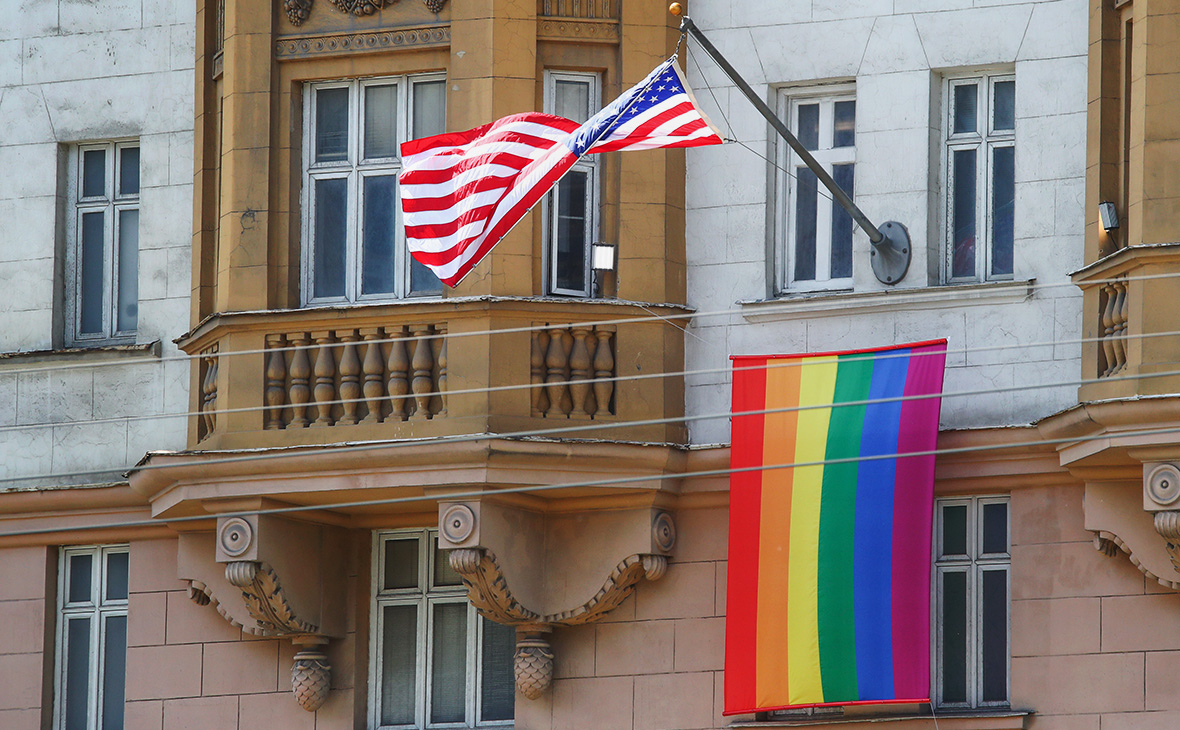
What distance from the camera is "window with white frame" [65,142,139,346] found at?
20891 mm

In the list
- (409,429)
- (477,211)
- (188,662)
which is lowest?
(188,662)

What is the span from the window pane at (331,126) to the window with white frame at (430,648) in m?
3.25

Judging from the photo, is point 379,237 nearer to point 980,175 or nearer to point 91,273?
point 91,273

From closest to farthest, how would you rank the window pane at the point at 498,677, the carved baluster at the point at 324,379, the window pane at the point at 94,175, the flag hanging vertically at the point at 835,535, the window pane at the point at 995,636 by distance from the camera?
the flag hanging vertically at the point at 835,535, the window pane at the point at 995,636, the carved baluster at the point at 324,379, the window pane at the point at 498,677, the window pane at the point at 94,175

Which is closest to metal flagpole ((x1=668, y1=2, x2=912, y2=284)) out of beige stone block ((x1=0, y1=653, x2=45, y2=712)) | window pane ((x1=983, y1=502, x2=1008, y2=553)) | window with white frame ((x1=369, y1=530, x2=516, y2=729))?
window pane ((x1=983, y1=502, x2=1008, y2=553))

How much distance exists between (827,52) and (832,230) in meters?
A: 1.44

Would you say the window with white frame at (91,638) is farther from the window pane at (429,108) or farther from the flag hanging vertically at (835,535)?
the flag hanging vertically at (835,535)

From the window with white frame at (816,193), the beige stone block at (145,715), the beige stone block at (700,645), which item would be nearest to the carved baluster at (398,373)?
the beige stone block at (700,645)

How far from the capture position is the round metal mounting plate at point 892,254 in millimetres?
18422

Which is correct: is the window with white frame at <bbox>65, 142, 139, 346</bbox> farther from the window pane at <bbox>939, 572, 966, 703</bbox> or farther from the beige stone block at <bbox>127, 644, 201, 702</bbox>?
the window pane at <bbox>939, 572, 966, 703</bbox>

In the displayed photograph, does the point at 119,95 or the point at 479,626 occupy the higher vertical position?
the point at 119,95

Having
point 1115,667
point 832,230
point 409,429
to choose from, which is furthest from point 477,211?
point 1115,667

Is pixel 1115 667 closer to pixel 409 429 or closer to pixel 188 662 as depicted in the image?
pixel 409 429

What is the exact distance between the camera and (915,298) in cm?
1825
